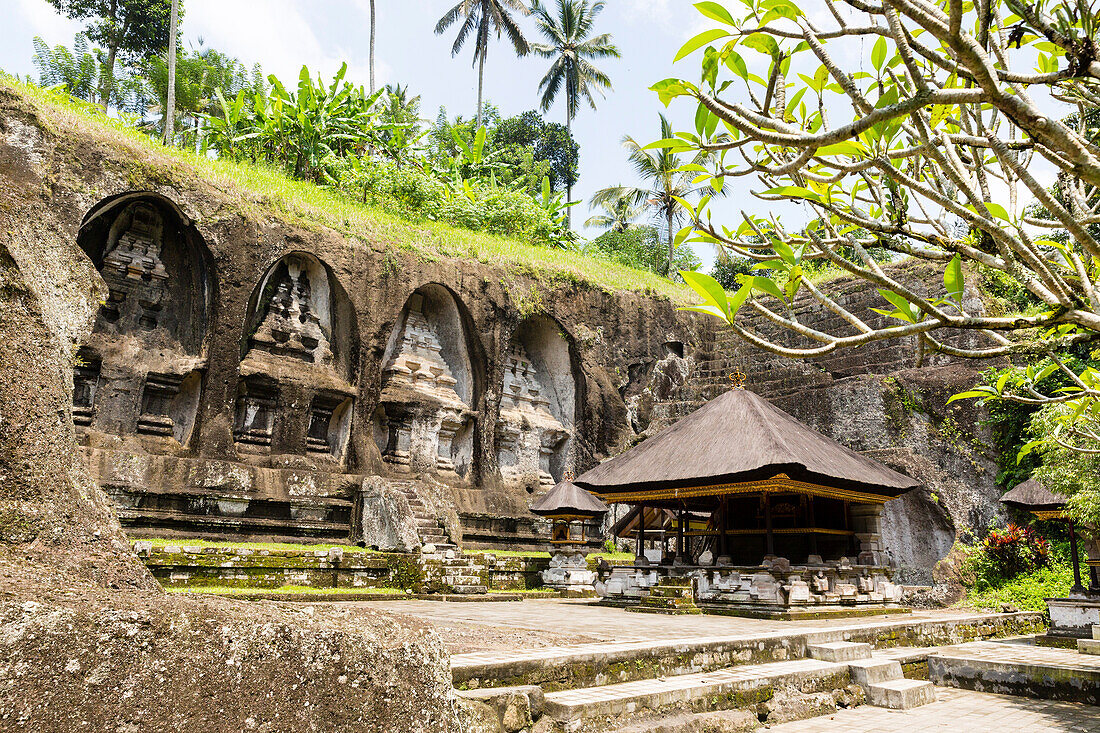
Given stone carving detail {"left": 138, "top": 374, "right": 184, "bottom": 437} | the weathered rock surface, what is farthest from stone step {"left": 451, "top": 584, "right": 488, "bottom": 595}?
the weathered rock surface

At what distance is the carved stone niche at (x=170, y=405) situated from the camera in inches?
540

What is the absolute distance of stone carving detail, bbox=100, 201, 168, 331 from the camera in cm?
1395

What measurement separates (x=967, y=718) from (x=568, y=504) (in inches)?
366

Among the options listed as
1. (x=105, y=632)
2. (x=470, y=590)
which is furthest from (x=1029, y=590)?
(x=105, y=632)

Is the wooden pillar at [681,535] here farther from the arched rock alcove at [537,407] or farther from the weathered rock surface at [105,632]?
the weathered rock surface at [105,632]

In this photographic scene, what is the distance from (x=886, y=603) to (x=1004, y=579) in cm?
327

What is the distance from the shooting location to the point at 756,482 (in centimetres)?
1064

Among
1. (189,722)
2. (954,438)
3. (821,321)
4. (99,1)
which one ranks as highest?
(99,1)

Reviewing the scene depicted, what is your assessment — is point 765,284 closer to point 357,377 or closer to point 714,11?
point 714,11

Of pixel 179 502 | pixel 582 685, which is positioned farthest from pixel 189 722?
pixel 179 502

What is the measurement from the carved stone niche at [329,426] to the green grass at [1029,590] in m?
12.7

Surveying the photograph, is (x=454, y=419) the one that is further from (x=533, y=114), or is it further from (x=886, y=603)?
(x=533, y=114)

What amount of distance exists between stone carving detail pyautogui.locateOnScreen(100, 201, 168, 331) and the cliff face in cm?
4

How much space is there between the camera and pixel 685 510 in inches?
529
